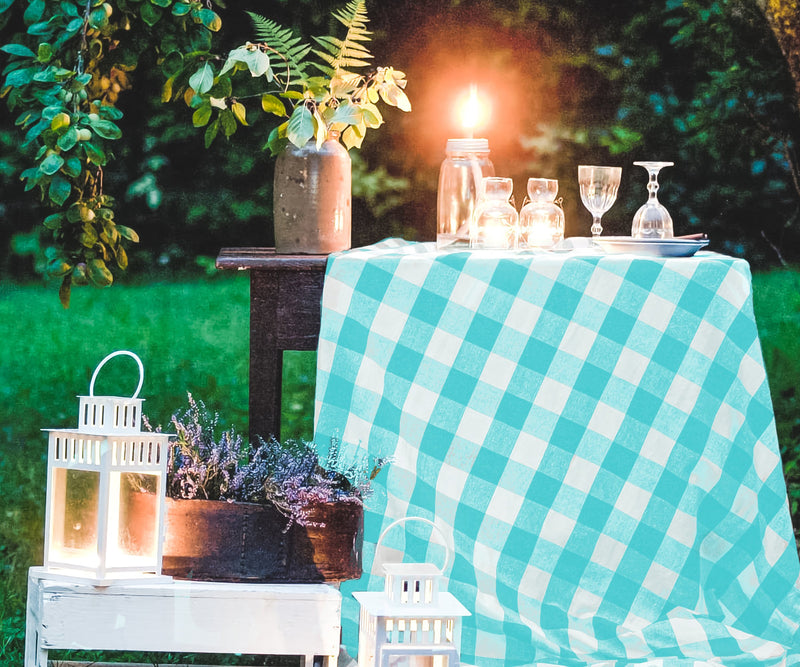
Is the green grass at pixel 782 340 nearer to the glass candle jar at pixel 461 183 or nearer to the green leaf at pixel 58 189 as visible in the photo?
the glass candle jar at pixel 461 183

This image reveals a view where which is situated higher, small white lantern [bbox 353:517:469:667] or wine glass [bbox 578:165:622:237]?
wine glass [bbox 578:165:622:237]

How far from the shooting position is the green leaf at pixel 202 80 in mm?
2189

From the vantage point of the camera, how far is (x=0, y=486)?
2.94 meters

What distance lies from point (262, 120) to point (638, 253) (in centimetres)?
137

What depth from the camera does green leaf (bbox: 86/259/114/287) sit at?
2.34 meters

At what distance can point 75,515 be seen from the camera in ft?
5.68

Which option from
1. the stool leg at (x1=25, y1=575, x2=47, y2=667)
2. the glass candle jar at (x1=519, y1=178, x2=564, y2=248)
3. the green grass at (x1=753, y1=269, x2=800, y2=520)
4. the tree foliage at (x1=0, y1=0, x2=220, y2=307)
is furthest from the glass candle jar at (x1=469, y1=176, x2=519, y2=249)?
the green grass at (x1=753, y1=269, x2=800, y2=520)

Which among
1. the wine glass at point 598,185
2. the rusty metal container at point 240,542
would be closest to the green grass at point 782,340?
the wine glass at point 598,185

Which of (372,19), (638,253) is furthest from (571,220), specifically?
(638,253)

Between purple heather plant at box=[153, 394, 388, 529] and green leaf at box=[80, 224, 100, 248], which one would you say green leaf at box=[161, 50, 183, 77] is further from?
purple heather plant at box=[153, 394, 388, 529]

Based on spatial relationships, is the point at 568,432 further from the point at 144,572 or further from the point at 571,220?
the point at 571,220

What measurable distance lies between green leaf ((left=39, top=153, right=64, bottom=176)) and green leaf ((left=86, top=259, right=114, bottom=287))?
0.75ft

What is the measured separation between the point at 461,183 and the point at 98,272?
2.61ft

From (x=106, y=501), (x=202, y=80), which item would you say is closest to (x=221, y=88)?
(x=202, y=80)
